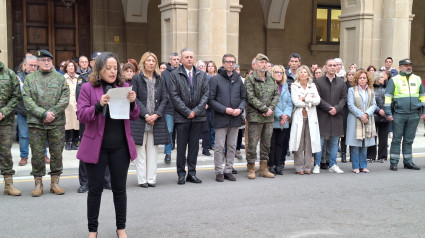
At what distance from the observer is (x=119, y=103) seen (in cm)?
513

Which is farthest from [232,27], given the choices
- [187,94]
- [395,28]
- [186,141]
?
[186,141]

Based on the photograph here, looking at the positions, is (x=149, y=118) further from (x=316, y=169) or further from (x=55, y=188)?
(x=316, y=169)

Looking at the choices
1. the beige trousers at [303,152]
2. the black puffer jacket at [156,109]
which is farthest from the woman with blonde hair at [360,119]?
the black puffer jacket at [156,109]

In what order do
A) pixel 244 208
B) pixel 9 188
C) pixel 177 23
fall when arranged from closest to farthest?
pixel 244 208 → pixel 9 188 → pixel 177 23

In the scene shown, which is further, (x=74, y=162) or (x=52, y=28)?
(x=52, y=28)

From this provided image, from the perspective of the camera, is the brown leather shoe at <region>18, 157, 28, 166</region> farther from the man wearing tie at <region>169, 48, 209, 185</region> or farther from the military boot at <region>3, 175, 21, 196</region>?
the man wearing tie at <region>169, 48, 209, 185</region>

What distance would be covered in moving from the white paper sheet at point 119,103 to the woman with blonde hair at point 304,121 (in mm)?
4407

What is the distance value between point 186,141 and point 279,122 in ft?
5.62

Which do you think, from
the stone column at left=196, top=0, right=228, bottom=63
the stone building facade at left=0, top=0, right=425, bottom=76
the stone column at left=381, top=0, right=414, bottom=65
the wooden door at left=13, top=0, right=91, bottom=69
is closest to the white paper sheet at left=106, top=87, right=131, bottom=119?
the stone building facade at left=0, top=0, right=425, bottom=76

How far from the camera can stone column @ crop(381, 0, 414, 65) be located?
49.9 ft

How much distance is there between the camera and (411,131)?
954cm

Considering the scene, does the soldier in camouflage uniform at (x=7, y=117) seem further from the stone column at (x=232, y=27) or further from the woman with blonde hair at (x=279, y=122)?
the stone column at (x=232, y=27)

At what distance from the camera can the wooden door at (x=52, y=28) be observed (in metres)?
16.9

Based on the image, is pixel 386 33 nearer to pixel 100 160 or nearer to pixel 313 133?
pixel 313 133
